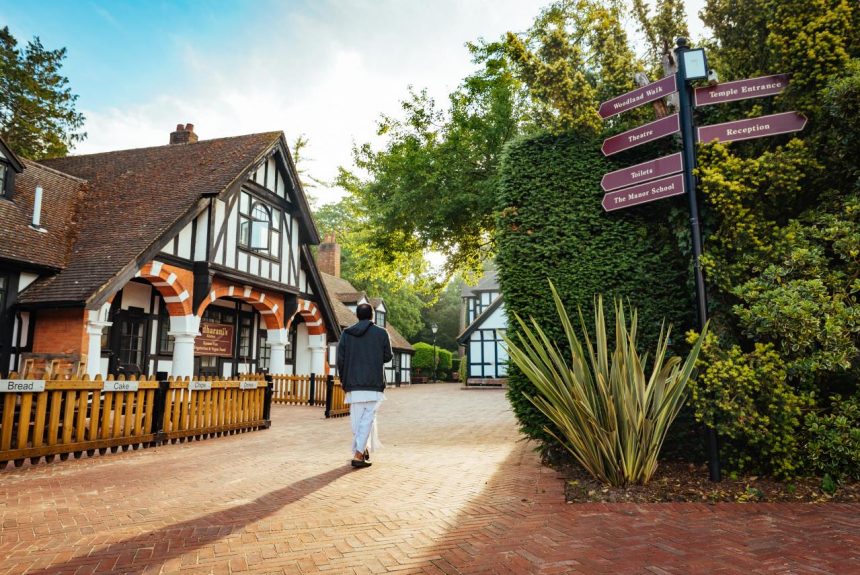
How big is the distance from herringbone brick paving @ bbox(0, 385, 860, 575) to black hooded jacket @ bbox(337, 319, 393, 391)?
0.99 metres

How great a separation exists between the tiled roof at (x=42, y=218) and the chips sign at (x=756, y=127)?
1271cm

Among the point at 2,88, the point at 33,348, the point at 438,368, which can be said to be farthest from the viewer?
the point at 438,368

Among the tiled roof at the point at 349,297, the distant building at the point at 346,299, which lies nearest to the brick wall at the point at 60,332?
the distant building at the point at 346,299

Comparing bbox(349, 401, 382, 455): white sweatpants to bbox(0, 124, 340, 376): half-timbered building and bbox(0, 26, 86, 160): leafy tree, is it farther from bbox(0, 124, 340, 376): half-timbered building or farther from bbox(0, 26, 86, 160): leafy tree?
bbox(0, 26, 86, 160): leafy tree

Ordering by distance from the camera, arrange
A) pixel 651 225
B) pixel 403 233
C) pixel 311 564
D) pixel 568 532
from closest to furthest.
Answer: pixel 311 564
pixel 568 532
pixel 651 225
pixel 403 233

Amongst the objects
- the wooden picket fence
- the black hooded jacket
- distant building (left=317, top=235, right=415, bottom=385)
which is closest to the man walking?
the black hooded jacket

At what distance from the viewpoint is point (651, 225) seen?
6.11 m

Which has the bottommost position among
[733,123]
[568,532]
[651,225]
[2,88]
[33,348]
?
[568,532]

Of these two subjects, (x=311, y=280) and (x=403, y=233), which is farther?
(x=311, y=280)

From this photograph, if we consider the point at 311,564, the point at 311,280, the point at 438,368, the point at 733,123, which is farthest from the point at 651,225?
the point at 438,368

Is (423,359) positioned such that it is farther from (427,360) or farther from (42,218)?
(42,218)

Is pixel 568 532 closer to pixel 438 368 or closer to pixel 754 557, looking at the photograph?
pixel 754 557

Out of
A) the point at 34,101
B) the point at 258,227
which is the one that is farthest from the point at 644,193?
the point at 34,101

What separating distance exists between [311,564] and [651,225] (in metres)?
5.04
